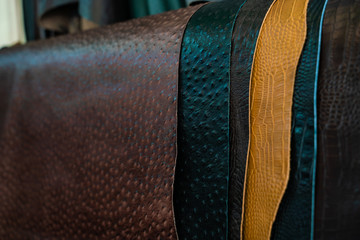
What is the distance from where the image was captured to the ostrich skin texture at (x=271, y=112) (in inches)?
11.3

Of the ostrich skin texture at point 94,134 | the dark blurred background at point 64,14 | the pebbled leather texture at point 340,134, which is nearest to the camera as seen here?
Answer: the pebbled leather texture at point 340,134

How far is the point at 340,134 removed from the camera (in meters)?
0.26

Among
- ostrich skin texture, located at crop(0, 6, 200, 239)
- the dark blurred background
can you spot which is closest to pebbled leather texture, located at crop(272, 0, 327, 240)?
ostrich skin texture, located at crop(0, 6, 200, 239)

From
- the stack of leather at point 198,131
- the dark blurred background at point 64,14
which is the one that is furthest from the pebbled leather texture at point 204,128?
the dark blurred background at point 64,14

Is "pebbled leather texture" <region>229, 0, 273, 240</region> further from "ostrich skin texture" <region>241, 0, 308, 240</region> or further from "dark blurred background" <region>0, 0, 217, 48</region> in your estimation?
"dark blurred background" <region>0, 0, 217, 48</region>

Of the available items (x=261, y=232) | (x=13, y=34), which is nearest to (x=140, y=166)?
(x=261, y=232)

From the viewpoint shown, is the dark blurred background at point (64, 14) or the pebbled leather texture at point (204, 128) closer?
the pebbled leather texture at point (204, 128)

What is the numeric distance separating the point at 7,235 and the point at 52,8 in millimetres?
546

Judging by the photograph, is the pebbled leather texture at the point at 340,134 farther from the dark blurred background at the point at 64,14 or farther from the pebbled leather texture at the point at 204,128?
the dark blurred background at the point at 64,14

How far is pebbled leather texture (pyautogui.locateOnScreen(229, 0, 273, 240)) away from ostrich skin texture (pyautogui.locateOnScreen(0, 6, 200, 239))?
73 millimetres

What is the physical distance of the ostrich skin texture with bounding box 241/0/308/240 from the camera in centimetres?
29

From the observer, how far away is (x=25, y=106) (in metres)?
0.53

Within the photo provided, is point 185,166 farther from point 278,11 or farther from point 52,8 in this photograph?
point 52,8

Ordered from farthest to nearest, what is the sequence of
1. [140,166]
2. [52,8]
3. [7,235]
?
[52,8] → [7,235] → [140,166]
